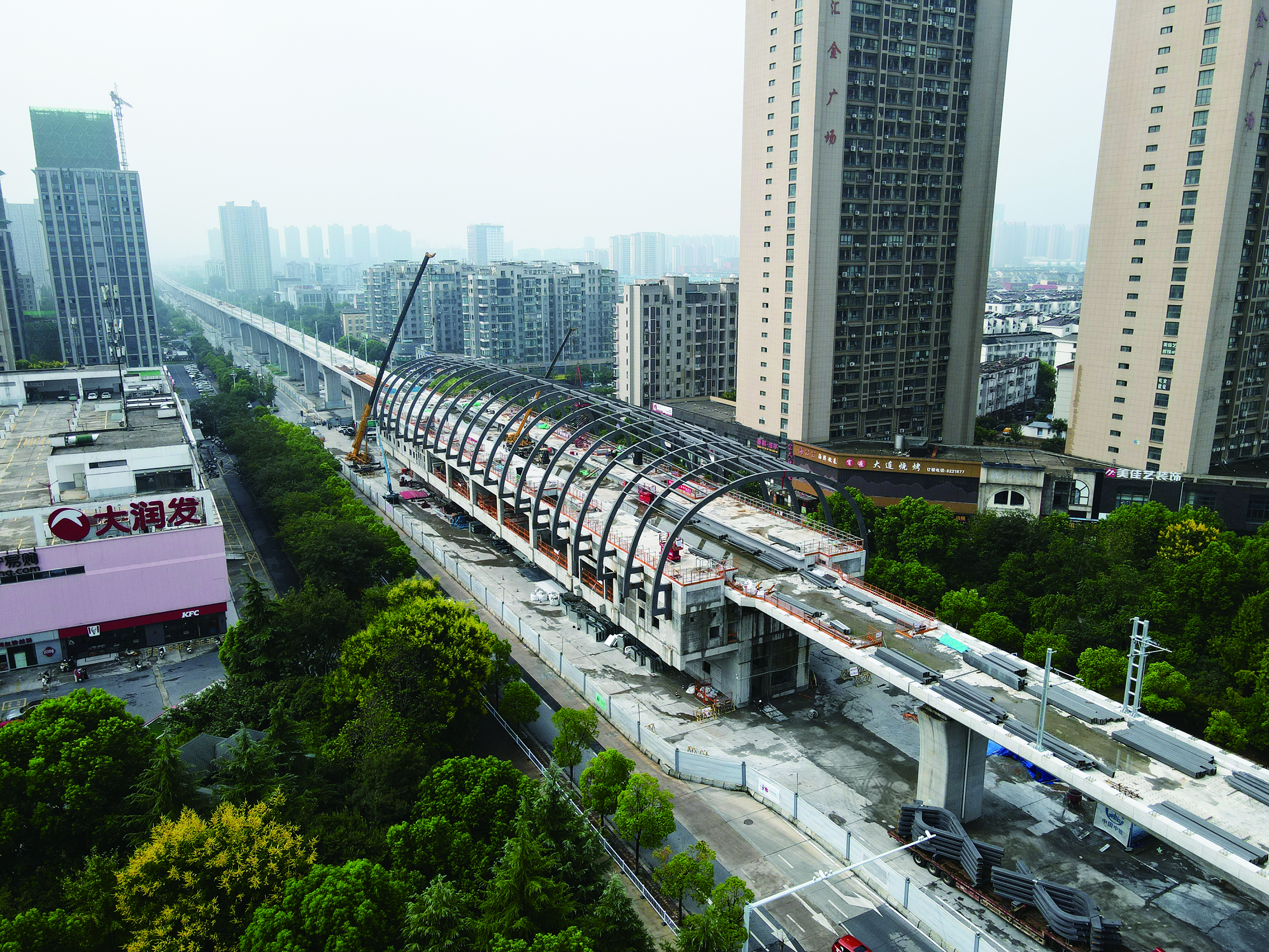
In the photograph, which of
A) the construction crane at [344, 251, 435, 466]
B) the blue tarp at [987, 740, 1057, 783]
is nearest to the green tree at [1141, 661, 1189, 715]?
the blue tarp at [987, 740, 1057, 783]

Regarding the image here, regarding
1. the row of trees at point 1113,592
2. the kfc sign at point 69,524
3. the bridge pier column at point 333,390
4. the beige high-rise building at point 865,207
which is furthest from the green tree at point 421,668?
the bridge pier column at point 333,390

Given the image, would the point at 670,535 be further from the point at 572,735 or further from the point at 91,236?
the point at 91,236

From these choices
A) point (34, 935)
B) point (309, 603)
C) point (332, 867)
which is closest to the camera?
point (34, 935)

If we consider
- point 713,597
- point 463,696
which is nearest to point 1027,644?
point 713,597

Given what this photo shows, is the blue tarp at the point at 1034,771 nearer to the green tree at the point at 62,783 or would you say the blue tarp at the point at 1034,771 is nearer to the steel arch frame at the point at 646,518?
the steel arch frame at the point at 646,518

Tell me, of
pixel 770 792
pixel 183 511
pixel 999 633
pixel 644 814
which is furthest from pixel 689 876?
pixel 183 511

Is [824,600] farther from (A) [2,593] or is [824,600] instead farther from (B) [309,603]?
(A) [2,593]
